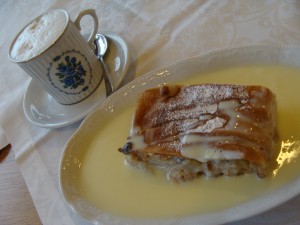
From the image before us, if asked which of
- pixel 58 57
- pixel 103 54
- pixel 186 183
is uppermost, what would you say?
pixel 58 57

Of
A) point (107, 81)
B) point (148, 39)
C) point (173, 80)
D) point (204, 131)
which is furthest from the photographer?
point (148, 39)

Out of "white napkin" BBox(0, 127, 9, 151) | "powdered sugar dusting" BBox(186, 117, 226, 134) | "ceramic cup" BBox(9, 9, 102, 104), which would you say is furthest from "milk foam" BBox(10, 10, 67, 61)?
"powdered sugar dusting" BBox(186, 117, 226, 134)

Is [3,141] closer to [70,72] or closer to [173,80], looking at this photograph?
[70,72]

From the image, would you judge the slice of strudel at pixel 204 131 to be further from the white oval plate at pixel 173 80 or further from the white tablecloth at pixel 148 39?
the white tablecloth at pixel 148 39

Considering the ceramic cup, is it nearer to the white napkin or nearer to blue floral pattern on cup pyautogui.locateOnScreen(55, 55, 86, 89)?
blue floral pattern on cup pyautogui.locateOnScreen(55, 55, 86, 89)

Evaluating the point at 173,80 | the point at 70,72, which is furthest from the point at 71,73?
the point at 173,80
